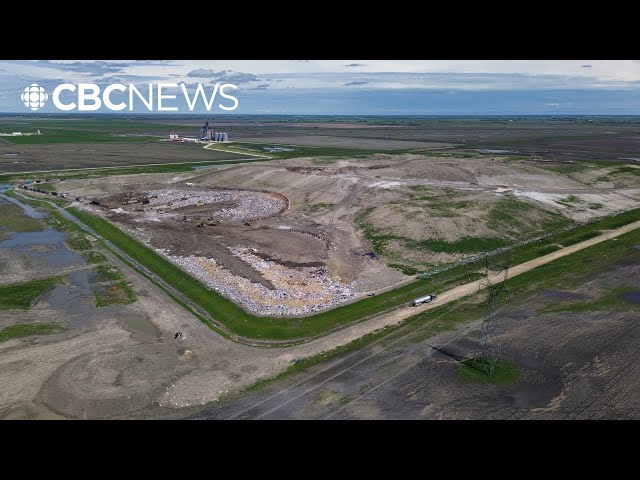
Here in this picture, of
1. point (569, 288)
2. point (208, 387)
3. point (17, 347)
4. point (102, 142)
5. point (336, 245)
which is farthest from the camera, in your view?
point (102, 142)

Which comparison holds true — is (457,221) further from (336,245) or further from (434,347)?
(434,347)

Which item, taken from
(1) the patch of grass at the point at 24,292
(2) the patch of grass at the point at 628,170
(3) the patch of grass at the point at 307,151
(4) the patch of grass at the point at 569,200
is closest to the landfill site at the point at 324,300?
(1) the patch of grass at the point at 24,292

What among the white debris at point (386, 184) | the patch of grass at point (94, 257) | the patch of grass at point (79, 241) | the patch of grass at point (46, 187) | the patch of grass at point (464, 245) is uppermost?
the white debris at point (386, 184)

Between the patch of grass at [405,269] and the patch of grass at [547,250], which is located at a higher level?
the patch of grass at [547,250]

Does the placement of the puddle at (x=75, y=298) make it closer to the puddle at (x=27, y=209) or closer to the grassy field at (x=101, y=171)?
the puddle at (x=27, y=209)
